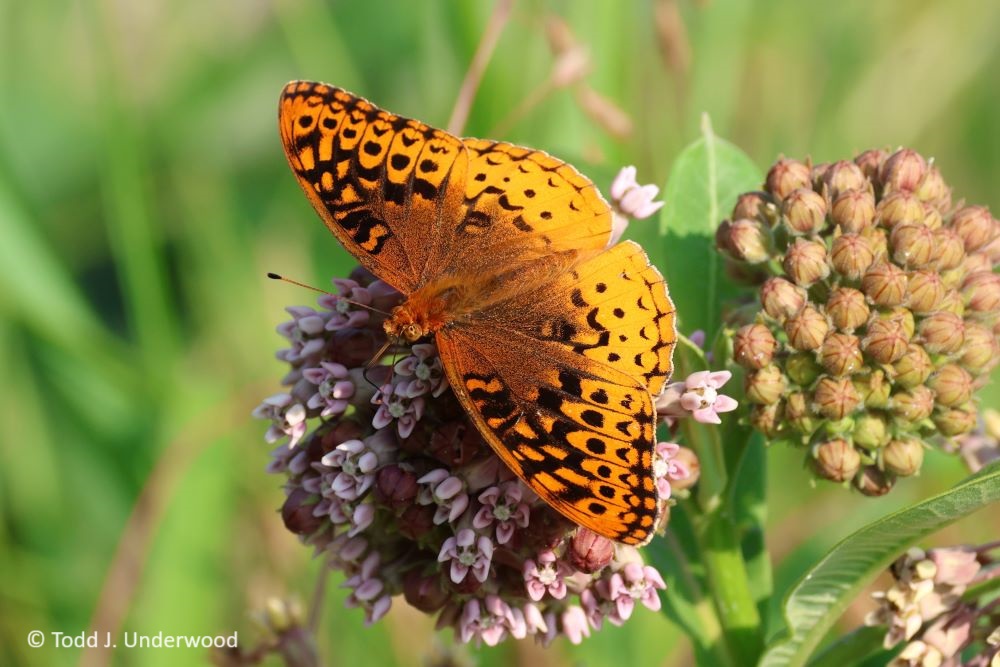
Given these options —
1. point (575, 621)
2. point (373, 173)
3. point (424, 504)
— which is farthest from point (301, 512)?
point (373, 173)

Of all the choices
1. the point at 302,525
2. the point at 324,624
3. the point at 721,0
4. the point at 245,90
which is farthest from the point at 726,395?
the point at 245,90

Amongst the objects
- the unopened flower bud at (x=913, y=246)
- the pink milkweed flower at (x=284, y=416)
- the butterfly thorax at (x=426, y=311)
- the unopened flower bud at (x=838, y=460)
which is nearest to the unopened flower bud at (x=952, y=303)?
the unopened flower bud at (x=913, y=246)

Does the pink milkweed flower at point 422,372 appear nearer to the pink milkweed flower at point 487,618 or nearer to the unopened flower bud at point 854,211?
the pink milkweed flower at point 487,618

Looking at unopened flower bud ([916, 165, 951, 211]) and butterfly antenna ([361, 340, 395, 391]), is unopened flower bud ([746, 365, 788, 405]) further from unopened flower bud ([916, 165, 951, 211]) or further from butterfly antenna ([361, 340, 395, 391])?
butterfly antenna ([361, 340, 395, 391])

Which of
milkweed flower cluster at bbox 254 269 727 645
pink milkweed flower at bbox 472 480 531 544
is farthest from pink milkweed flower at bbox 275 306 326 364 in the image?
pink milkweed flower at bbox 472 480 531 544

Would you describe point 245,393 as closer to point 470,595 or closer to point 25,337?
point 25,337

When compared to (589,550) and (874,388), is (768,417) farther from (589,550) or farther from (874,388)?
(589,550)
